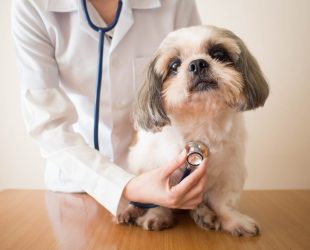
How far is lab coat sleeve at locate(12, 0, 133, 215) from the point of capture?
103cm

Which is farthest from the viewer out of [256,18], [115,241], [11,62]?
[11,62]

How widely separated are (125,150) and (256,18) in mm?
1278

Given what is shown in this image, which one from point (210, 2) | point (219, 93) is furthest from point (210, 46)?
point (210, 2)

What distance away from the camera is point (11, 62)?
2.33m

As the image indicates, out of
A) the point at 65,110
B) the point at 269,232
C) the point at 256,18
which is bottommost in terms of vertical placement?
the point at 269,232

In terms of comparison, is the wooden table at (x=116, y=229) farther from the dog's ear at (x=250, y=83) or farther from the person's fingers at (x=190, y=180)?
the dog's ear at (x=250, y=83)

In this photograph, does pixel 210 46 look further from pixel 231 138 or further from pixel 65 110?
pixel 65 110

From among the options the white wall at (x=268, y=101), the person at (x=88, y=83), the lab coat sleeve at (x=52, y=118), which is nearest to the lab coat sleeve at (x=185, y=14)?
the person at (x=88, y=83)

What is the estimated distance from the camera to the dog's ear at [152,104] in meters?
1.01

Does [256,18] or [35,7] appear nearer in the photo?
[35,7]

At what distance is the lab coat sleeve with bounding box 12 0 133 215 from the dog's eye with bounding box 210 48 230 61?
0.43 meters

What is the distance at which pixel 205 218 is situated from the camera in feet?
3.39

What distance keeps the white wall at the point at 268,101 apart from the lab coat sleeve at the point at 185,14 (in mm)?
760

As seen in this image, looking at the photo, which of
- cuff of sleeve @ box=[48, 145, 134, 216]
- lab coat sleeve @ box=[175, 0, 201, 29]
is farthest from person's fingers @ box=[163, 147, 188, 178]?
lab coat sleeve @ box=[175, 0, 201, 29]
